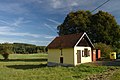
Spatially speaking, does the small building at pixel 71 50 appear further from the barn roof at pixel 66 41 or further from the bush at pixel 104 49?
the bush at pixel 104 49

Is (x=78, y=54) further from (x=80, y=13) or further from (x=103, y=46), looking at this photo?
(x=80, y=13)

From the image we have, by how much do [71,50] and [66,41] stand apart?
273cm

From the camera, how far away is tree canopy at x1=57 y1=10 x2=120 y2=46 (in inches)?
1956

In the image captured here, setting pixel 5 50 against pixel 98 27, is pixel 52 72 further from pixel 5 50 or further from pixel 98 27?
pixel 5 50

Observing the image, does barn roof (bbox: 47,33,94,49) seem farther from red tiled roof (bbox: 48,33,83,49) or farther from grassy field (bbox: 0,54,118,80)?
grassy field (bbox: 0,54,118,80)

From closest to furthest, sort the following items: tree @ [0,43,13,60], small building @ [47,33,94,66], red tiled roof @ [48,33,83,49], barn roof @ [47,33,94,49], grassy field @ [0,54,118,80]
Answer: grassy field @ [0,54,118,80]
small building @ [47,33,94,66]
barn roof @ [47,33,94,49]
red tiled roof @ [48,33,83,49]
tree @ [0,43,13,60]

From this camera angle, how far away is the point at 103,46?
44.2 m

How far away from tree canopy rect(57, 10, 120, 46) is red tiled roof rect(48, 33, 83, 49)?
529 inches

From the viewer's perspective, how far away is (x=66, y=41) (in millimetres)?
34156

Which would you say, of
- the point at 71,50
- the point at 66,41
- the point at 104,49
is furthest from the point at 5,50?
the point at 71,50

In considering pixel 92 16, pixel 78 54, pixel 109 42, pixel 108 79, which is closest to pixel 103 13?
pixel 92 16

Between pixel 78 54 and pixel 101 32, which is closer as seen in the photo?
pixel 78 54

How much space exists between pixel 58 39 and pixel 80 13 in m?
16.9

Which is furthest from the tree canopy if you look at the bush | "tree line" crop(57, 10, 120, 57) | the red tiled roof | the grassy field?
the grassy field
